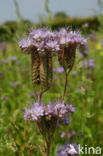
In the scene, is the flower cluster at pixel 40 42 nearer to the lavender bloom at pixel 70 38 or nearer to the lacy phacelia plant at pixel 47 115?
the lavender bloom at pixel 70 38

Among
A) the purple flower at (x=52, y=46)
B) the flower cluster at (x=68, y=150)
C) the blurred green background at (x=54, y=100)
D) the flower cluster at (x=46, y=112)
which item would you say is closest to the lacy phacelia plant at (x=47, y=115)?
the flower cluster at (x=46, y=112)

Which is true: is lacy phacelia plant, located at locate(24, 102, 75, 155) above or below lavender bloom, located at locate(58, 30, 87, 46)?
below

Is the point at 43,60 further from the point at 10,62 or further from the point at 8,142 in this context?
the point at 10,62

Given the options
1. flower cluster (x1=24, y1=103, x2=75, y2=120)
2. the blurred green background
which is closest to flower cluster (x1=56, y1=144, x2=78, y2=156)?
the blurred green background

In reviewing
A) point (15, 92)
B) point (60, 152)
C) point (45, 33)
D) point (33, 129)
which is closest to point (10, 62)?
point (15, 92)

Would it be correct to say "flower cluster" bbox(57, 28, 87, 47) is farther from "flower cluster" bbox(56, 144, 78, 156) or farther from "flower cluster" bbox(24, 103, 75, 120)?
"flower cluster" bbox(56, 144, 78, 156)

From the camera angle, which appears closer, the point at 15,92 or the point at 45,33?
the point at 45,33

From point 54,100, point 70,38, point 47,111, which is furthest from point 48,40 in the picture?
point 54,100
